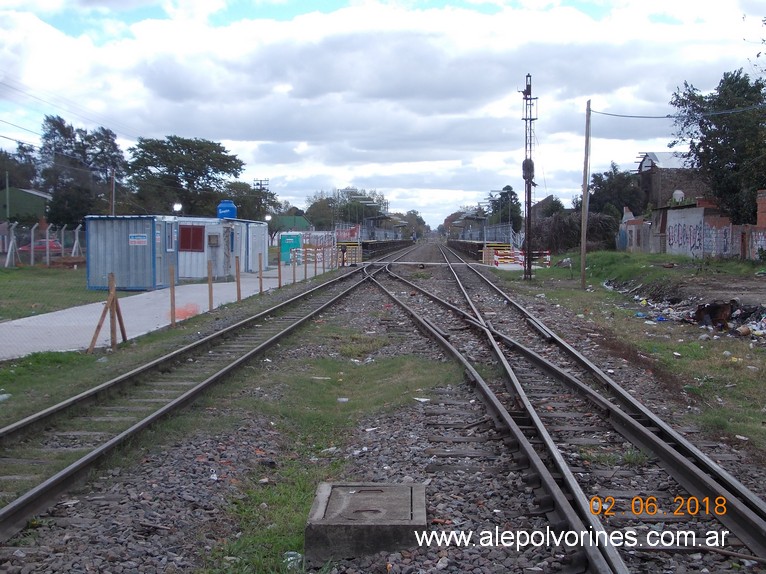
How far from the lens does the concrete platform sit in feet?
16.2

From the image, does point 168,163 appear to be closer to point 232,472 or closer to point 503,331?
point 503,331

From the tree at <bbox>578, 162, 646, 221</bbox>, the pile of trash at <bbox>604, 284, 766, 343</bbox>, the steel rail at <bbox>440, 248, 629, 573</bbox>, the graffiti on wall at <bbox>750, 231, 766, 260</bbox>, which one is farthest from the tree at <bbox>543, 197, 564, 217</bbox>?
the steel rail at <bbox>440, 248, 629, 573</bbox>

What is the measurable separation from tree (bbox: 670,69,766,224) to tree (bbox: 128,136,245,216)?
38.6 m

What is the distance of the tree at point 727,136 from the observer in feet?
111

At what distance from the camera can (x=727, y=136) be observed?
123 ft

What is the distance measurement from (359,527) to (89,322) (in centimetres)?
1329

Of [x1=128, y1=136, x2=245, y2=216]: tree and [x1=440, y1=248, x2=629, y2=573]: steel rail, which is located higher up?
[x1=128, y1=136, x2=245, y2=216]: tree

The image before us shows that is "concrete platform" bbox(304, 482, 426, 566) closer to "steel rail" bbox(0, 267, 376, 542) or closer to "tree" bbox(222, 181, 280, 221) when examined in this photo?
"steel rail" bbox(0, 267, 376, 542)

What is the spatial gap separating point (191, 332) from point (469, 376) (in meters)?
7.21

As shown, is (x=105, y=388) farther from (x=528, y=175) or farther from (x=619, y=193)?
(x=619, y=193)

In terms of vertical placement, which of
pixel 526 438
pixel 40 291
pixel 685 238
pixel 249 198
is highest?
pixel 249 198

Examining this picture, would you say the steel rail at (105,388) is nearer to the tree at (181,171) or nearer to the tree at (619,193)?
the tree at (181,171)

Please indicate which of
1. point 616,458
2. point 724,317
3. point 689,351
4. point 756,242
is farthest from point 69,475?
point 756,242

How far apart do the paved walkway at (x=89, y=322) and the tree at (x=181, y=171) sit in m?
38.1
